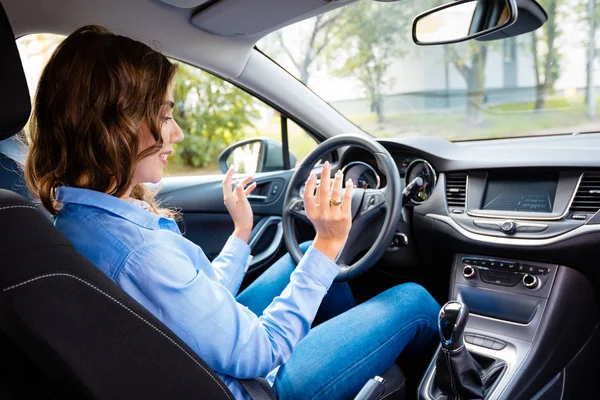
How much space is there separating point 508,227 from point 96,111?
4.69 ft

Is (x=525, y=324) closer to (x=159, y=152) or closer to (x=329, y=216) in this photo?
(x=329, y=216)

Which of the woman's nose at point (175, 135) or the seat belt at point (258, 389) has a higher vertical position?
the woman's nose at point (175, 135)

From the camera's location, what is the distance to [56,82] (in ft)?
→ 4.03

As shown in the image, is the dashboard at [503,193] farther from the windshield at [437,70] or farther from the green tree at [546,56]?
the green tree at [546,56]

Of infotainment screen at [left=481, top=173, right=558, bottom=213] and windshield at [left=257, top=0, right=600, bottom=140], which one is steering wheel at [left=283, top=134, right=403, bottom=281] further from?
windshield at [left=257, top=0, right=600, bottom=140]

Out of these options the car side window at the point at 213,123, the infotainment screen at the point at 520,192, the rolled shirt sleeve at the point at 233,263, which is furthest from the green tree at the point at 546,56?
the rolled shirt sleeve at the point at 233,263

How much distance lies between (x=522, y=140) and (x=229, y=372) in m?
1.72

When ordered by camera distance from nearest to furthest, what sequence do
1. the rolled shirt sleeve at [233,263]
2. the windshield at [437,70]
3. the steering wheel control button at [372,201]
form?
1. the rolled shirt sleeve at [233,263]
2. the steering wheel control button at [372,201]
3. the windshield at [437,70]

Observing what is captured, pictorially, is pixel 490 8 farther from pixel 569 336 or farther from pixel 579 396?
pixel 579 396

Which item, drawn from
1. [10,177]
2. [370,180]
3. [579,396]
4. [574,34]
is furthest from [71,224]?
[574,34]

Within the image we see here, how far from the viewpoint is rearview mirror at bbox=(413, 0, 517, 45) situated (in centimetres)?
193

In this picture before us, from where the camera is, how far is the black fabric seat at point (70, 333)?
3.00ft

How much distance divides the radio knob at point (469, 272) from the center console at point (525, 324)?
0.06 meters

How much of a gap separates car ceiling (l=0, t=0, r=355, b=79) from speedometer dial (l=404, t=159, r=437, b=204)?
0.75 metres
